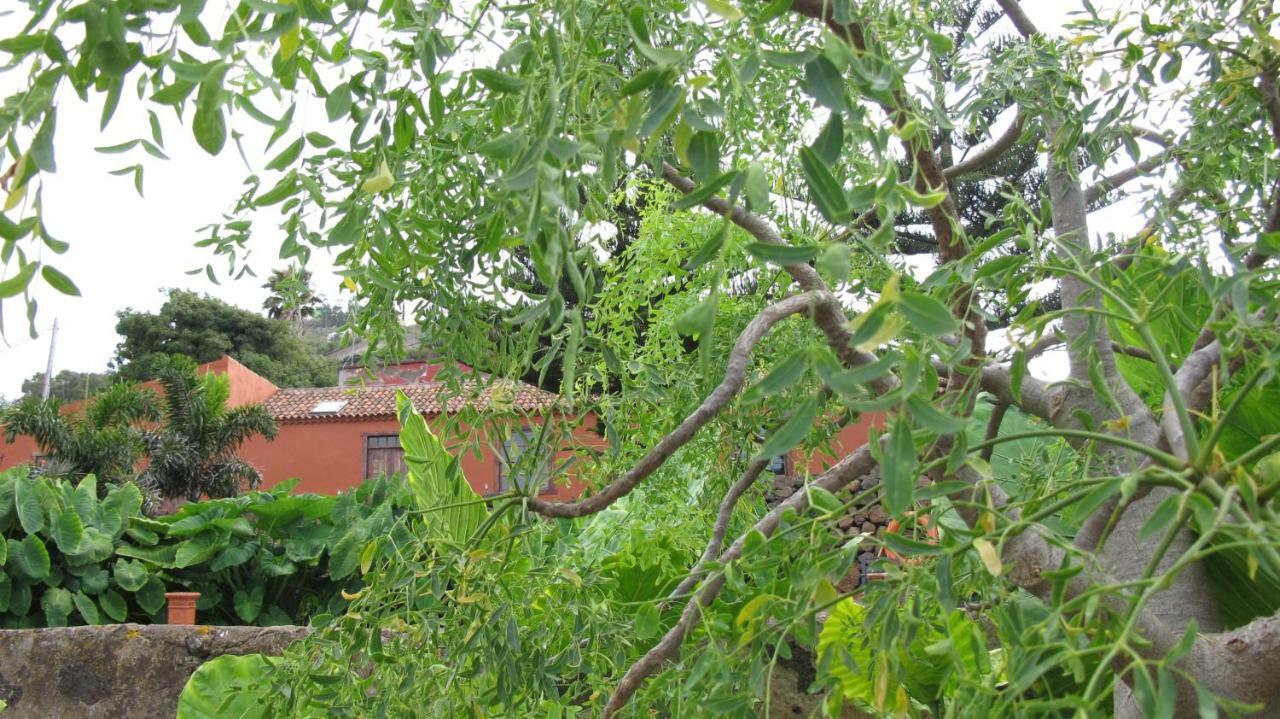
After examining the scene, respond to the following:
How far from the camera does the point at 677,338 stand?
2219 millimetres

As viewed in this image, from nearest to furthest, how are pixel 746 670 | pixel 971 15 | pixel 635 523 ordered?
pixel 746 670 < pixel 635 523 < pixel 971 15

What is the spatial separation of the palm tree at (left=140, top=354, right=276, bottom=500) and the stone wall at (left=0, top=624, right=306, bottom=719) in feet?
37.2

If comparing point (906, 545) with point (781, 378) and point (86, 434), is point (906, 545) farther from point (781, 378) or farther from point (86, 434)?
point (86, 434)

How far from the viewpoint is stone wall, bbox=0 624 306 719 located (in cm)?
329

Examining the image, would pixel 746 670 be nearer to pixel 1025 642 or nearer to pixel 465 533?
pixel 1025 642

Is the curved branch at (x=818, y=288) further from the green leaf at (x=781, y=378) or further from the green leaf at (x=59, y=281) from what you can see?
the green leaf at (x=59, y=281)

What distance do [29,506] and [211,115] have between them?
17.8 ft

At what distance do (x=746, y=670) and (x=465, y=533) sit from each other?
1.90 metres

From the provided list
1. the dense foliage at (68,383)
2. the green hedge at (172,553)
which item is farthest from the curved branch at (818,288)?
the dense foliage at (68,383)

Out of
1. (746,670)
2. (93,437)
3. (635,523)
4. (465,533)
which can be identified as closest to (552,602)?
(746,670)

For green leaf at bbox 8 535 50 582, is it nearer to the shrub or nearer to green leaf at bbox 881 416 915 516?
the shrub

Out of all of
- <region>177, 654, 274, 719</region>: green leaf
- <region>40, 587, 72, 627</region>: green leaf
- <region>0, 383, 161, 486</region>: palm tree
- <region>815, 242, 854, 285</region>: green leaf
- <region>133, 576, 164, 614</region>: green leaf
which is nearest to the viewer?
<region>815, 242, 854, 285</region>: green leaf

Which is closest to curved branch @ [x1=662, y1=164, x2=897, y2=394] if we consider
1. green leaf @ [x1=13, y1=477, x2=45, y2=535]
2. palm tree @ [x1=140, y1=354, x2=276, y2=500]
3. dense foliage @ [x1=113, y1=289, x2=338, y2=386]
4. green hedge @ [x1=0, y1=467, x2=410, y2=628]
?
green hedge @ [x1=0, y1=467, x2=410, y2=628]

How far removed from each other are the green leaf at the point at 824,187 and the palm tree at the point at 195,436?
14697mm
